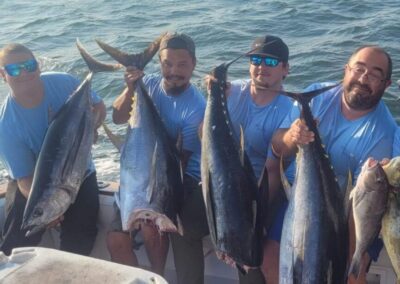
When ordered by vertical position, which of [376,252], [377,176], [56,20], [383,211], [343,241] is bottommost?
[56,20]

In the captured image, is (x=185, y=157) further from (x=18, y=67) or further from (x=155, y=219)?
(x=18, y=67)

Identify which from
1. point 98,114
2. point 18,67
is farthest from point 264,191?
point 18,67

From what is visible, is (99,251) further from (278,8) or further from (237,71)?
(278,8)

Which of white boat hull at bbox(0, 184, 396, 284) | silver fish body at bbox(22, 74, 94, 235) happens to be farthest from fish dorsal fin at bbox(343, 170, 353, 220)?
silver fish body at bbox(22, 74, 94, 235)

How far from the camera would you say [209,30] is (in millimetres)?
10172

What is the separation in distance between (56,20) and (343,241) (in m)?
11.1

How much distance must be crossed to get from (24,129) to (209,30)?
23.4ft

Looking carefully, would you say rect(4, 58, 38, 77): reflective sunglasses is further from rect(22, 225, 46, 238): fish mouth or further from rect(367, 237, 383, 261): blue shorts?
rect(367, 237, 383, 261): blue shorts

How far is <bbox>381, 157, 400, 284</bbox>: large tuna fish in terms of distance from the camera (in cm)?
247

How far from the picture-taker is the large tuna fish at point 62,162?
309cm

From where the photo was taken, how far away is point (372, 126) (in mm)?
3021

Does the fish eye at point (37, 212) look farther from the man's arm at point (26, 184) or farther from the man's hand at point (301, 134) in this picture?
the man's hand at point (301, 134)

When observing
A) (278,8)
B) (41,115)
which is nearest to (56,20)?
(278,8)

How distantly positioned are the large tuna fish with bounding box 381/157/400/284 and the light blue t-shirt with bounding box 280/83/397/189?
0.47 m
